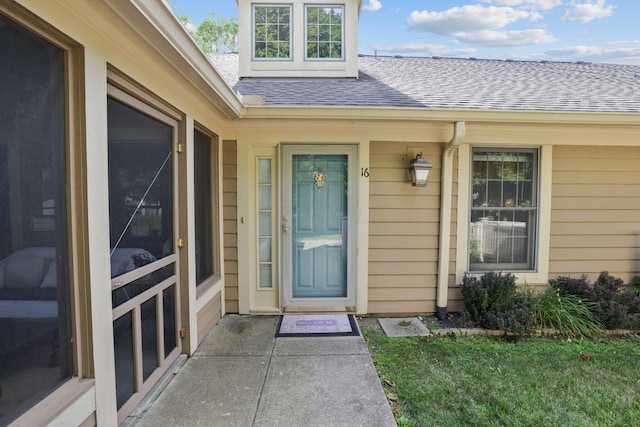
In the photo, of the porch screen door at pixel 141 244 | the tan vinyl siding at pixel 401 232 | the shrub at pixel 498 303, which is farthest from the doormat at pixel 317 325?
the shrub at pixel 498 303

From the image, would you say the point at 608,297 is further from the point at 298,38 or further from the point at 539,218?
the point at 298,38

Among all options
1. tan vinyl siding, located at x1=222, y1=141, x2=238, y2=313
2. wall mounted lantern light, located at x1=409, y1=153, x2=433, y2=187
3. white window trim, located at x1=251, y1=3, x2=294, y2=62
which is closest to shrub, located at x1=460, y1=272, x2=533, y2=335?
wall mounted lantern light, located at x1=409, y1=153, x2=433, y2=187

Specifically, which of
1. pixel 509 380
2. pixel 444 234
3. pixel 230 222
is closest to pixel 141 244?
pixel 230 222

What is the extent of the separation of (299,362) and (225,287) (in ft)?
4.51

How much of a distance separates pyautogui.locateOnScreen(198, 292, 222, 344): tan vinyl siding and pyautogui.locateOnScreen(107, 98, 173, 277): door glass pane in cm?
86

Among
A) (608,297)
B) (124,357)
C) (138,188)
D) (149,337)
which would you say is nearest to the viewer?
(124,357)

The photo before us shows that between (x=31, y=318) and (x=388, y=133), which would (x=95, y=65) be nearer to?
(x=31, y=318)

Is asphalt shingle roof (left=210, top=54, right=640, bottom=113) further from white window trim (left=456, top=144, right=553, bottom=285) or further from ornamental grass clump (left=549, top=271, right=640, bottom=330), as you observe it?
ornamental grass clump (left=549, top=271, right=640, bottom=330)

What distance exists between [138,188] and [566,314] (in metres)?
3.95

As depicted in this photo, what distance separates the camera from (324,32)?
14.9 ft

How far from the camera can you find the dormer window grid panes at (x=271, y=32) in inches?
177

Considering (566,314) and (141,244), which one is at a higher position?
(141,244)

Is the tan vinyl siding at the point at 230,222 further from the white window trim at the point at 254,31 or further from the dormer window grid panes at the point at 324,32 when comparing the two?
the dormer window grid panes at the point at 324,32

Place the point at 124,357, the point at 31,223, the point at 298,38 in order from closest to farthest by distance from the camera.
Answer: the point at 31,223, the point at 124,357, the point at 298,38
